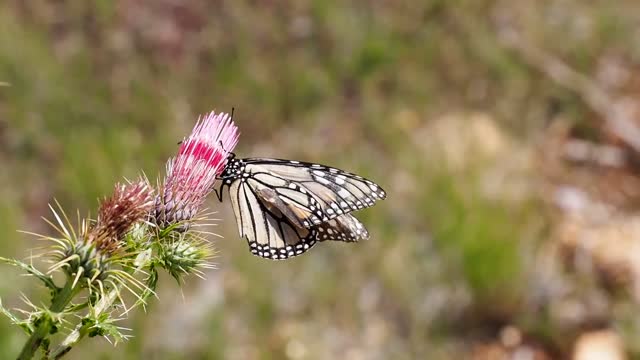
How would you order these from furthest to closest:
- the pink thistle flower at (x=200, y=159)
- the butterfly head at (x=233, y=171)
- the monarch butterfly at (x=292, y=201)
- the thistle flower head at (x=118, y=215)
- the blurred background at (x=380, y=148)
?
1. the blurred background at (x=380, y=148)
2. the monarch butterfly at (x=292, y=201)
3. the butterfly head at (x=233, y=171)
4. the pink thistle flower at (x=200, y=159)
5. the thistle flower head at (x=118, y=215)

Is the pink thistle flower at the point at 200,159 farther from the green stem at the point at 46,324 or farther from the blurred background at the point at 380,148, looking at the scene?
the blurred background at the point at 380,148

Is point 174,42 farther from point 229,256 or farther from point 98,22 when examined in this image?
point 229,256

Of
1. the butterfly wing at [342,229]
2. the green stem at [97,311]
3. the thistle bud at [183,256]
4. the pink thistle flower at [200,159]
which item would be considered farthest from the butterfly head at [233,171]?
the green stem at [97,311]

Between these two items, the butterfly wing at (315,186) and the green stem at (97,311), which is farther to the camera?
the butterfly wing at (315,186)

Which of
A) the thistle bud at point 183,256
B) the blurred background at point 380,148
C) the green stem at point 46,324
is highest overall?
the blurred background at point 380,148

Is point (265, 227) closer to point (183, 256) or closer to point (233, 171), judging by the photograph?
point (233, 171)

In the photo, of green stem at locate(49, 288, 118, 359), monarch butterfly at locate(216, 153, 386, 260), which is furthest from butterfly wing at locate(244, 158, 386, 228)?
green stem at locate(49, 288, 118, 359)

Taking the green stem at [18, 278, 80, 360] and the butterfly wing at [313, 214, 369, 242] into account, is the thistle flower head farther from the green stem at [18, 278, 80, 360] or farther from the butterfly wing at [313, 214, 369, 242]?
the butterfly wing at [313, 214, 369, 242]

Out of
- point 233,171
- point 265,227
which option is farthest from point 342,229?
point 233,171
